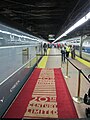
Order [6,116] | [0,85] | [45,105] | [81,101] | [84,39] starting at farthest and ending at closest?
[84,39] → [81,101] → [45,105] → [6,116] → [0,85]

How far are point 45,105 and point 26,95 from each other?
116cm

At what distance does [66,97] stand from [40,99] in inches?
32.6

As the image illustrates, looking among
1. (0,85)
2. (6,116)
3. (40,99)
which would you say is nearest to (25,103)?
(40,99)

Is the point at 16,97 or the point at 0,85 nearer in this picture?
the point at 0,85

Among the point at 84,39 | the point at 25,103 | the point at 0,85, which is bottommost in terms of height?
the point at 25,103

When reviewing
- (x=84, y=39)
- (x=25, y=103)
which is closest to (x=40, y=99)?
(x=25, y=103)

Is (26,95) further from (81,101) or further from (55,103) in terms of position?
(81,101)

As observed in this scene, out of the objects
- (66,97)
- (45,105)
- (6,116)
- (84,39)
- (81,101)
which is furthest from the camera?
(84,39)

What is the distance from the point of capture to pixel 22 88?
273 inches

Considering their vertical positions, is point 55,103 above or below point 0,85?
below

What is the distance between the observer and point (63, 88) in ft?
22.5

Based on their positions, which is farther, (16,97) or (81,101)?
(16,97)

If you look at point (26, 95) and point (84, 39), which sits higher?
point (84, 39)

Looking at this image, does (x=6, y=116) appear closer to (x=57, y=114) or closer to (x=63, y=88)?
(x=57, y=114)
